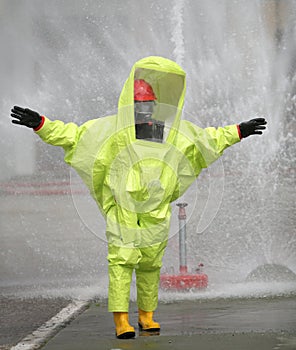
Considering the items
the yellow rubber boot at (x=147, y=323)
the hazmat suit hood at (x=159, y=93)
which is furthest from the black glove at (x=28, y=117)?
the yellow rubber boot at (x=147, y=323)

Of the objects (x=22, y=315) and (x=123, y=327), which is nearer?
(x=123, y=327)

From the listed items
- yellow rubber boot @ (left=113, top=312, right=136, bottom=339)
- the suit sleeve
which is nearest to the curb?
yellow rubber boot @ (left=113, top=312, right=136, bottom=339)

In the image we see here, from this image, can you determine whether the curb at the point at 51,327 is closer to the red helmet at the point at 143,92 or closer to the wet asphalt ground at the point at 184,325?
the wet asphalt ground at the point at 184,325

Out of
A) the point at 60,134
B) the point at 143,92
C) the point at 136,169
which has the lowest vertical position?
the point at 136,169

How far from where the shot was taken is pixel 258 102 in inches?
600

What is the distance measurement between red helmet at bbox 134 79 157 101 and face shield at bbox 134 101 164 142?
0.03m

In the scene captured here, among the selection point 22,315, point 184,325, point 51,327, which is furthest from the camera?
point 22,315

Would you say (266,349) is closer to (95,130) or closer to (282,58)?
(95,130)

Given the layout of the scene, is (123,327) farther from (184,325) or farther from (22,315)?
(22,315)

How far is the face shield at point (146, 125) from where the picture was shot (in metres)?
6.00

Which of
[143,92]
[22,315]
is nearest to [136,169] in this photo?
[143,92]

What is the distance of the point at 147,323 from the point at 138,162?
0.96 m

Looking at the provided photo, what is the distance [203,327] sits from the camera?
6047mm

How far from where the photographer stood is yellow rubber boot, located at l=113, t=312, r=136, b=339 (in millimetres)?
5738
